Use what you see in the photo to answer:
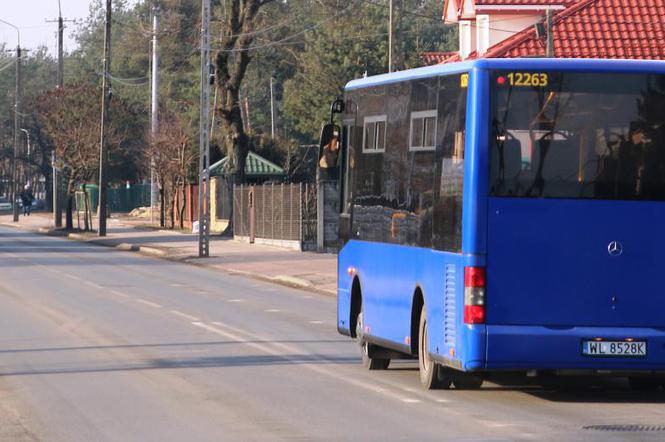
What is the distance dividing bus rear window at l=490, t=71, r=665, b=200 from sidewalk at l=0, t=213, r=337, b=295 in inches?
657

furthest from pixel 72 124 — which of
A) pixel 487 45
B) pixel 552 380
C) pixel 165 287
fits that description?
pixel 552 380

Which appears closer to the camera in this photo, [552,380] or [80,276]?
[552,380]

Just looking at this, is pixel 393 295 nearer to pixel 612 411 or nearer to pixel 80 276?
pixel 612 411

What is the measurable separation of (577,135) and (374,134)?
3.35 metres

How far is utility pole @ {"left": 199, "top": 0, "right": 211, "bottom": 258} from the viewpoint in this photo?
41250mm

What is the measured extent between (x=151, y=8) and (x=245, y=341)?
109 meters

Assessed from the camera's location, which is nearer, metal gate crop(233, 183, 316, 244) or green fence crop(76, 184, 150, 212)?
metal gate crop(233, 183, 316, 244)

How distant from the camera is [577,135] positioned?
12.7 m

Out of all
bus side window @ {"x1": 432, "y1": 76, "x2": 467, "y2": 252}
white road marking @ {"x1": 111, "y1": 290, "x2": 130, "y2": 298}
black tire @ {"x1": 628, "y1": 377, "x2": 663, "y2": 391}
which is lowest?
white road marking @ {"x1": 111, "y1": 290, "x2": 130, "y2": 298}

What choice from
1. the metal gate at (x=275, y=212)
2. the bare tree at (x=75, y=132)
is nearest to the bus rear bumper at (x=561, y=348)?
the metal gate at (x=275, y=212)

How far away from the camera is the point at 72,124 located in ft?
241

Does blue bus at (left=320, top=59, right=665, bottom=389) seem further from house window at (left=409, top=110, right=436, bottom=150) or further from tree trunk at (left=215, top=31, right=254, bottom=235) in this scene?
tree trunk at (left=215, top=31, right=254, bottom=235)

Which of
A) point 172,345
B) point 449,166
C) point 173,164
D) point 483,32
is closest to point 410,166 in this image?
point 449,166

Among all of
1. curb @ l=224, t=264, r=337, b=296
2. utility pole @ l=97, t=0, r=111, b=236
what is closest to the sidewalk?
curb @ l=224, t=264, r=337, b=296
